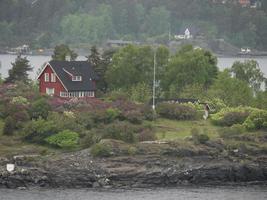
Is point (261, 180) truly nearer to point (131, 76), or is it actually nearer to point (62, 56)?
point (131, 76)

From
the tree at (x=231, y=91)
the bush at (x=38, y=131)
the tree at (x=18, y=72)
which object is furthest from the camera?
the tree at (x=18, y=72)

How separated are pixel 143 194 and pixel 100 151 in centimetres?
527

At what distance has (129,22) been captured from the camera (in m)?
184

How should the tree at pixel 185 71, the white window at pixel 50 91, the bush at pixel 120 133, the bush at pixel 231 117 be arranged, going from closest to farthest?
the bush at pixel 120 133 < the bush at pixel 231 117 < the white window at pixel 50 91 < the tree at pixel 185 71

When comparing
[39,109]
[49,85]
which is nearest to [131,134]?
[39,109]

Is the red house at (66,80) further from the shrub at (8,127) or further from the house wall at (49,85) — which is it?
the shrub at (8,127)

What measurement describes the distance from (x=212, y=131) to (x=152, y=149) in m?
6.37

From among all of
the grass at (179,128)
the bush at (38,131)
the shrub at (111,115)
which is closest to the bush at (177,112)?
the grass at (179,128)

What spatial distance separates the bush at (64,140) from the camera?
61.9m

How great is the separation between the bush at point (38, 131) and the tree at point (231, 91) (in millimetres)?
17762

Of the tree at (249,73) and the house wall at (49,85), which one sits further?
the tree at (249,73)

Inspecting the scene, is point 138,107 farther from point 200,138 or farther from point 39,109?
point 200,138

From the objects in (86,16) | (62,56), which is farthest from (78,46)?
(62,56)

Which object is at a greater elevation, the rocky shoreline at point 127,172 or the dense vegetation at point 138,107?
the dense vegetation at point 138,107
